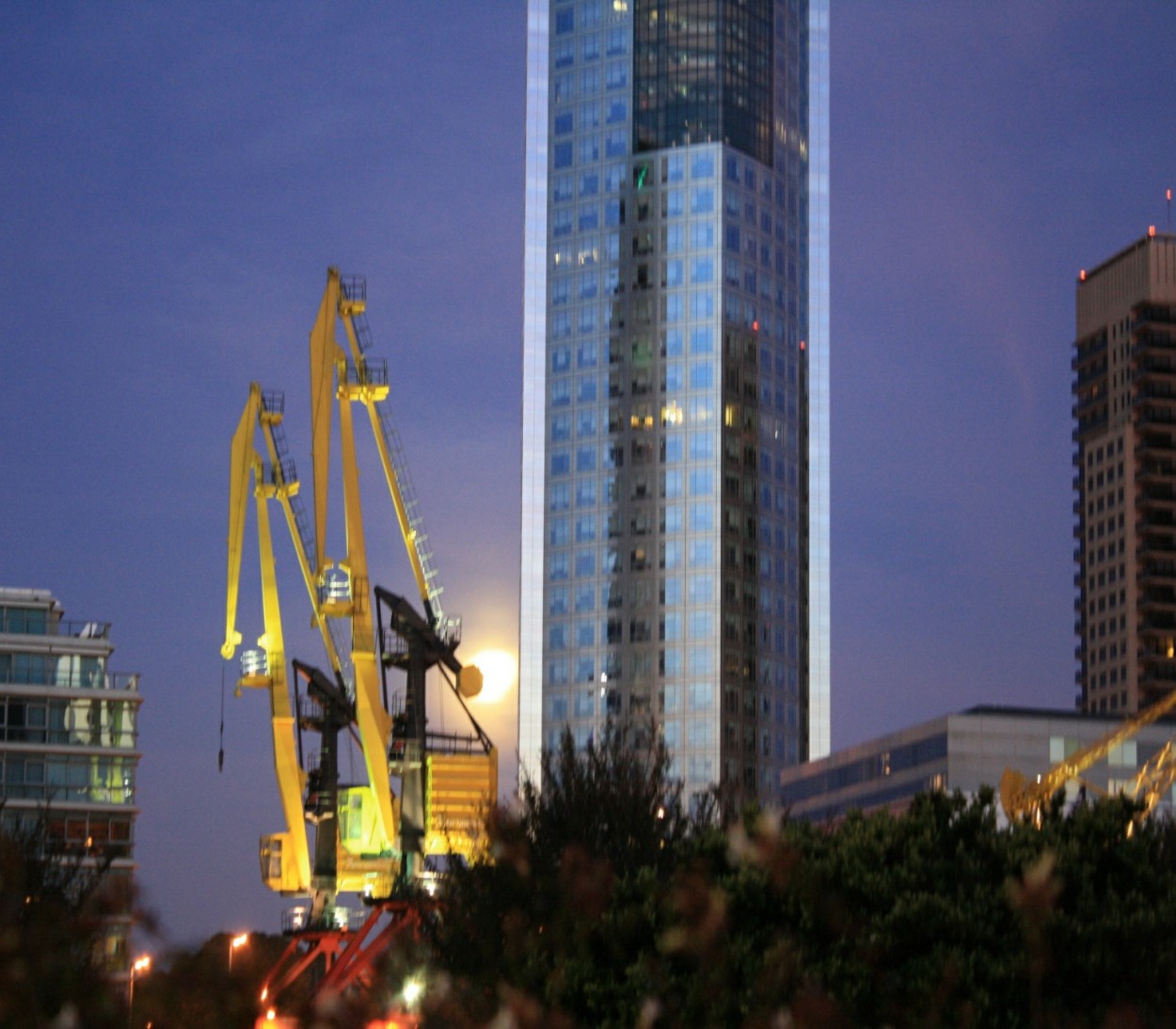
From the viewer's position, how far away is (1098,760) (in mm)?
141875

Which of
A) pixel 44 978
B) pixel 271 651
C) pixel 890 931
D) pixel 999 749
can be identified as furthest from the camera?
pixel 999 749

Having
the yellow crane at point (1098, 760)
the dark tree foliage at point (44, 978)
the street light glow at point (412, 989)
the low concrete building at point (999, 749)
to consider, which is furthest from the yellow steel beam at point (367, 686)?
the dark tree foliage at point (44, 978)

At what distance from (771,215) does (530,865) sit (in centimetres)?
14944

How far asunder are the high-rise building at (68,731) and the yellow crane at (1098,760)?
46.9 meters

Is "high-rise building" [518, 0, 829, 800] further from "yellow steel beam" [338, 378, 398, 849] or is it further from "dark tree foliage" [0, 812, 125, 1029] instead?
"dark tree foliage" [0, 812, 125, 1029]

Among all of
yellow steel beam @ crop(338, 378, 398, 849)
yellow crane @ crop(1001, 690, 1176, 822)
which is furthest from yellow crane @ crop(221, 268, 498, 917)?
yellow crane @ crop(1001, 690, 1176, 822)

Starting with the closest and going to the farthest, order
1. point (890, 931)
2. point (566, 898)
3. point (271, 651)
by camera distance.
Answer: point (566, 898) → point (890, 931) → point (271, 651)

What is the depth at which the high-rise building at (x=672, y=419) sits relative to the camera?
185500 millimetres

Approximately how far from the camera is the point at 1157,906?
33.3m

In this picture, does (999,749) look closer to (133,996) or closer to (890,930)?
(133,996)

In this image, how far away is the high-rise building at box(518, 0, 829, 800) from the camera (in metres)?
186

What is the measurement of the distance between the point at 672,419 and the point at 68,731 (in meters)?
85.1

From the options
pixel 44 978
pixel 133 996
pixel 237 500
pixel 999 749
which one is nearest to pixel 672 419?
pixel 999 749

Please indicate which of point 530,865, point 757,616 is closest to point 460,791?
point 530,865
